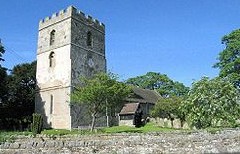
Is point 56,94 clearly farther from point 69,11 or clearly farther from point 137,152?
point 137,152

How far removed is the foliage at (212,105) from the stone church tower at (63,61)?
47.6ft

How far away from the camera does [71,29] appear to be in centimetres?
4138

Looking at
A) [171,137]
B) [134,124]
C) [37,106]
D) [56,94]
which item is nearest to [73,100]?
[56,94]

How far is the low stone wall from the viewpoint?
56.7 ft

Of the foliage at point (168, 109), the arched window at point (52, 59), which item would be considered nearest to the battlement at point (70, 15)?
the arched window at point (52, 59)

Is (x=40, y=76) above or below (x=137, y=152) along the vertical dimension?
above

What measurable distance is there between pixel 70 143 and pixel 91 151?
4.22 ft

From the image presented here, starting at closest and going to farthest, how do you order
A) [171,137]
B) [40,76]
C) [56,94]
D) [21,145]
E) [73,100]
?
[21,145] < [171,137] < [73,100] < [56,94] < [40,76]

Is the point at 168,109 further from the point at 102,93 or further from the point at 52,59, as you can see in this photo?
the point at 52,59

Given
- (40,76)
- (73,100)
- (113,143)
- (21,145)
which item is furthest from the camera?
(40,76)

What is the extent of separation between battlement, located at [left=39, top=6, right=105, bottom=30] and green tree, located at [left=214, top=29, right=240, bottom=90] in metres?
17.8

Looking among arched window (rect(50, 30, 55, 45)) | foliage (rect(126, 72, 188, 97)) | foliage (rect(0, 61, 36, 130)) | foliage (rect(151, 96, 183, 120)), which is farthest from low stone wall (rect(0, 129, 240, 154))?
foliage (rect(126, 72, 188, 97))

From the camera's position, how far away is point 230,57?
42844 mm

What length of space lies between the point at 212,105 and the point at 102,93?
1136 cm
